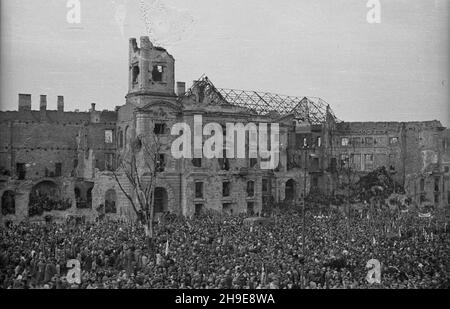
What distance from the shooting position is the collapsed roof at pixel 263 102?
32188 mm

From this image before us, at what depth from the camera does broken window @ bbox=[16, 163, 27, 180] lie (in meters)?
29.3

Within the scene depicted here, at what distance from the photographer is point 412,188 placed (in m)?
33.4

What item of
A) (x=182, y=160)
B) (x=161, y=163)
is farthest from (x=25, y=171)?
(x=182, y=160)

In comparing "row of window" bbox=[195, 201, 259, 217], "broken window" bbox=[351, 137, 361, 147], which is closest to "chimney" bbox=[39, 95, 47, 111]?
"row of window" bbox=[195, 201, 259, 217]

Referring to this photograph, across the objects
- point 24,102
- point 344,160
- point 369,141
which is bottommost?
point 344,160

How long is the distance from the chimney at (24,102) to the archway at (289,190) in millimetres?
15862

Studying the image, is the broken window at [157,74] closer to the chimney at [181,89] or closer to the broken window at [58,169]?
the chimney at [181,89]

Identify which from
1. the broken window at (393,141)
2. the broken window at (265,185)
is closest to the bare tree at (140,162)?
the broken window at (265,185)

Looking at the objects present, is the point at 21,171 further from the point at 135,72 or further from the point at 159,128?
the point at 135,72

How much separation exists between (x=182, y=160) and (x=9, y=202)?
9.33 meters

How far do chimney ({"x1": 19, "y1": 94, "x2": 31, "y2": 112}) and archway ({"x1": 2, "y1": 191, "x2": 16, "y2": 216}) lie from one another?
412cm

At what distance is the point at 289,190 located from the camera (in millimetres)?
36125
